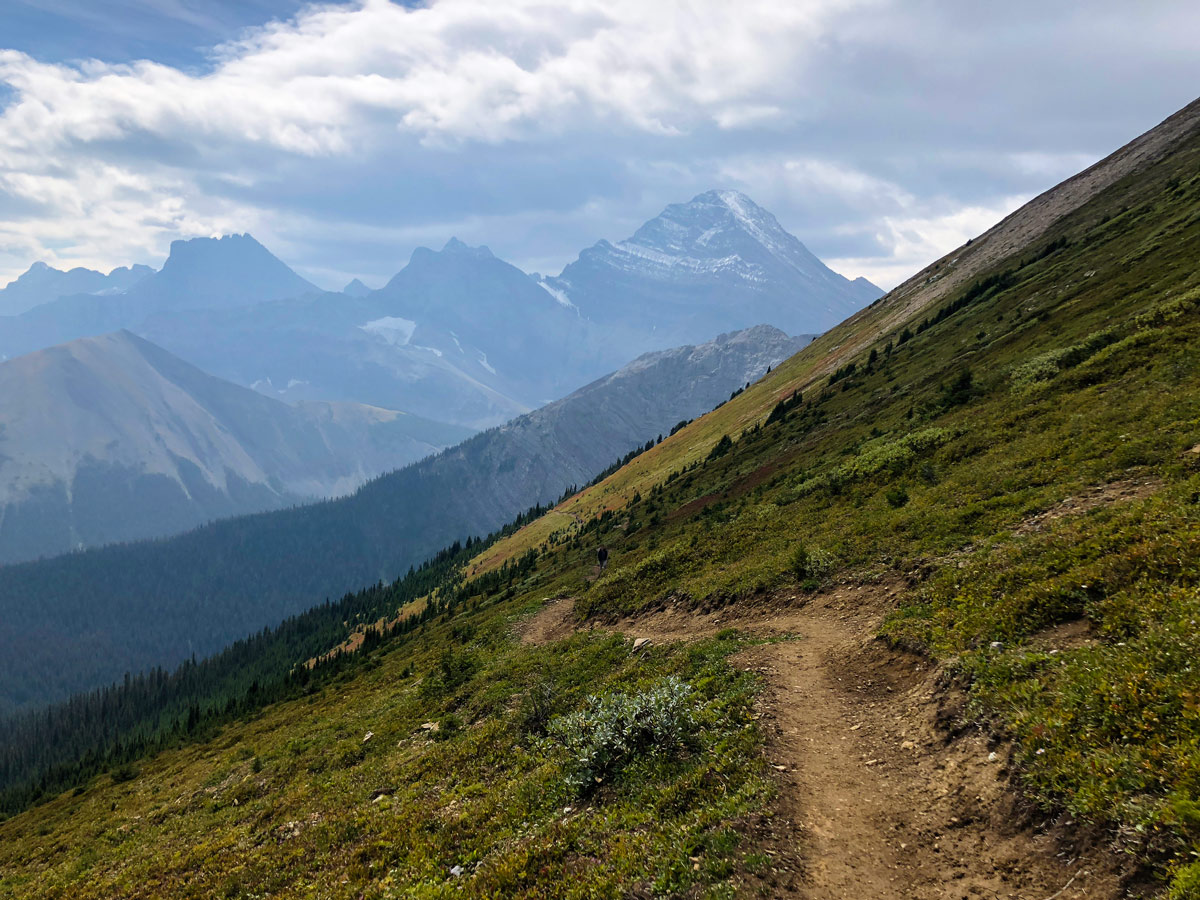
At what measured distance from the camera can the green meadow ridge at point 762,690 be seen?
34.1 ft

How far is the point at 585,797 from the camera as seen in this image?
14.7 meters

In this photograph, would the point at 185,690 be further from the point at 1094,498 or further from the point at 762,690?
the point at 1094,498

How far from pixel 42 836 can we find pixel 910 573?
5228 centimetres

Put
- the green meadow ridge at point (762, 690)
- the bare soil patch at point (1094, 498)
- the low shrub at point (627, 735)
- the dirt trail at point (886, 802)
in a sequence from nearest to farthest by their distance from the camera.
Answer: the dirt trail at point (886, 802) → the green meadow ridge at point (762, 690) → the low shrub at point (627, 735) → the bare soil patch at point (1094, 498)

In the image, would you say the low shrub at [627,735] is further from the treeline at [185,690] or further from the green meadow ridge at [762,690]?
the treeline at [185,690]

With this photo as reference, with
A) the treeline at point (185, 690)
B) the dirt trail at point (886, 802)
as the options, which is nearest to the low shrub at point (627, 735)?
the dirt trail at point (886, 802)

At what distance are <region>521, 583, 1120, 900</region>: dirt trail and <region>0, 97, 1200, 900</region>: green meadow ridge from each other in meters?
0.35

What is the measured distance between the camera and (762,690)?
1667cm

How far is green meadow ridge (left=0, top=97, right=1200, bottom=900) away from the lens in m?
10.4

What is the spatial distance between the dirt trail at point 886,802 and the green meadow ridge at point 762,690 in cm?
35

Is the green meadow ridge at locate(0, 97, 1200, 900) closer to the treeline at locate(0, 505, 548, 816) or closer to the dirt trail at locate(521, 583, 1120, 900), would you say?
the dirt trail at locate(521, 583, 1120, 900)

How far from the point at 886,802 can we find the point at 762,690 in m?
5.19

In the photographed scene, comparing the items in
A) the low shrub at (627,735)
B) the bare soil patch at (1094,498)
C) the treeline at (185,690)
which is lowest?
the treeline at (185,690)

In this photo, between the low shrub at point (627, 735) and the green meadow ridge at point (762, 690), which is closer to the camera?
the green meadow ridge at point (762, 690)
